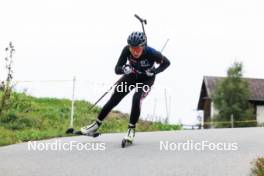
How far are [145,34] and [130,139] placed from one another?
171cm

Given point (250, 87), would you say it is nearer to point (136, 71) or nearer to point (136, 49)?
point (136, 71)

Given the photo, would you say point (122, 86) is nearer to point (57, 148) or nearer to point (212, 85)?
point (57, 148)

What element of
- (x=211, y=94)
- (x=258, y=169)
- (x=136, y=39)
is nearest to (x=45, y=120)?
(x=136, y=39)

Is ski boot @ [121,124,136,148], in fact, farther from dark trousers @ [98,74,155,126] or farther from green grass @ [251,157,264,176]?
green grass @ [251,157,264,176]

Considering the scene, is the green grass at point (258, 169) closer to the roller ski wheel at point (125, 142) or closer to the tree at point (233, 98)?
the roller ski wheel at point (125, 142)

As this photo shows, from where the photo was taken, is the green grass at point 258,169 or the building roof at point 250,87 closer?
the green grass at point 258,169

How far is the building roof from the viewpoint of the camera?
168 ft

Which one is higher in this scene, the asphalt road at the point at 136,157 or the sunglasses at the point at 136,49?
the sunglasses at the point at 136,49

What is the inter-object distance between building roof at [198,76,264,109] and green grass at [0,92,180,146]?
101 feet

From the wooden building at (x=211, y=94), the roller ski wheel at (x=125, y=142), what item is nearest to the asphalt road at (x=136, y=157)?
the roller ski wheel at (x=125, y=142)

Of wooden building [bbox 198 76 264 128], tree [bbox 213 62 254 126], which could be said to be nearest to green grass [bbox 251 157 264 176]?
tree [bbox 213 62 254 126]

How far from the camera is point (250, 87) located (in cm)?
5297

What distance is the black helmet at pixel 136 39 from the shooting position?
31.2ft

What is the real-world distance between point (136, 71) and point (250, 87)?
44066mm
